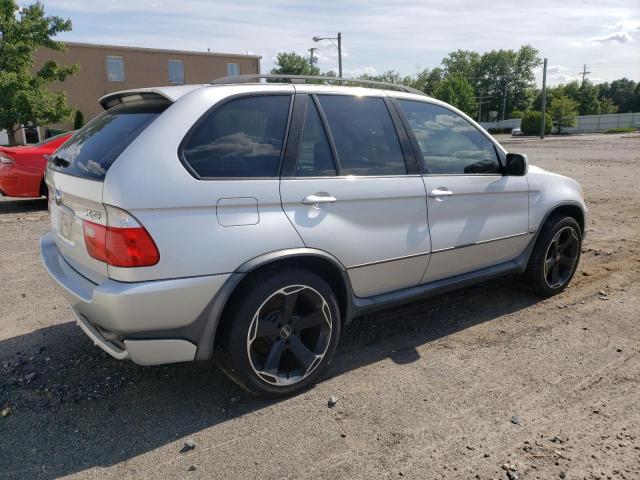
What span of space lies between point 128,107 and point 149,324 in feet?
4.61

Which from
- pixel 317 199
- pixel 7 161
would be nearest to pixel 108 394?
pixel 317 199

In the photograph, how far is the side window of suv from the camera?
3721 millimetres

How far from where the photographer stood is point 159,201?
2.56 metres

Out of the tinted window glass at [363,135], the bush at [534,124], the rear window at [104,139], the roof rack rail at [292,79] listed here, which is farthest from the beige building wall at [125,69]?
the bush at [534,124]

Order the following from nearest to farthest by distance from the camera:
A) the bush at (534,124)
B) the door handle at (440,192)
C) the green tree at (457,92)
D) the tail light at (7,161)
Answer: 1. the door handle at (440,192)
2. the tail light at (7,161)
3. the bush at (534,124)
4. the green tree at (457,92)

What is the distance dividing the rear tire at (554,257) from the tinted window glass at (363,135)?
5.92 ft

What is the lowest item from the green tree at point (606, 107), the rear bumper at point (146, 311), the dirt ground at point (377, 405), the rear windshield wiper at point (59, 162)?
the dirt ground at point (377, 405)

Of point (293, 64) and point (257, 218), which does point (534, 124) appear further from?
point (257, 218)

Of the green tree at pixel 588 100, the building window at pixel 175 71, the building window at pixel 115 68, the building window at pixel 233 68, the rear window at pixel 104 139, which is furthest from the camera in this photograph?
the green tree at pixel 588 100

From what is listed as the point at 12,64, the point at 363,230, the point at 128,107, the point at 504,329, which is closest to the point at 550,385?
the point at 504,329

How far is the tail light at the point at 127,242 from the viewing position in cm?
252

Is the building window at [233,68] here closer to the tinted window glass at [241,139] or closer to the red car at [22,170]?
the red car at [22,170]

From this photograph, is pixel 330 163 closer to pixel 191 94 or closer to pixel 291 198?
pixel 291 198

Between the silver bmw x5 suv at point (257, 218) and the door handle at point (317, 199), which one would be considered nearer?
the silver bmw x5 suv at point (257, 218)
